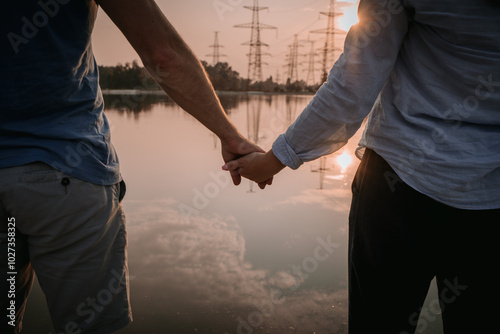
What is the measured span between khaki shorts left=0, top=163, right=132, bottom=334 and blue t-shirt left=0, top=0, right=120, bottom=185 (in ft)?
0.18

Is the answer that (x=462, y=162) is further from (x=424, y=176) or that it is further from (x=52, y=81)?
(x=52, y=81)

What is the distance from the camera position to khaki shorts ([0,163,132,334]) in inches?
40.8

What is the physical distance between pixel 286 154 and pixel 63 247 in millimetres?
786

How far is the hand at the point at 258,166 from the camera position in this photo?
1.46 meters

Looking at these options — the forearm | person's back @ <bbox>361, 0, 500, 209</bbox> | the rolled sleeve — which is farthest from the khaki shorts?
person's back @ <bbox>361, 0, 500, 209</bbox>

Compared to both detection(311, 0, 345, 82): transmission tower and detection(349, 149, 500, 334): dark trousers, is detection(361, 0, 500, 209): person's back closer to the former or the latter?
detection(349, 149, 500, 334): dark trousers

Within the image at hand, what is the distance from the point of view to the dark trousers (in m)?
0.98

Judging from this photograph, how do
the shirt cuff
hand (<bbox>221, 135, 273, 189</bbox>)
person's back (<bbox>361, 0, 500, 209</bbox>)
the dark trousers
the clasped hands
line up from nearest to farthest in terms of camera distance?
person's back (<bbox>361, 0, 500, 209</bbox>) < the dark trousers < the shirt cuff < the clasped hands < hand (<bbox>221, 135, 273, 189</bbox>)

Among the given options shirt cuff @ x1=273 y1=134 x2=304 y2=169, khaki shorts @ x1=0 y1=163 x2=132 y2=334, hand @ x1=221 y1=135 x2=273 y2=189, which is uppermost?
shirt cuff @ x1=273 y1=134 x2=304 y2=169

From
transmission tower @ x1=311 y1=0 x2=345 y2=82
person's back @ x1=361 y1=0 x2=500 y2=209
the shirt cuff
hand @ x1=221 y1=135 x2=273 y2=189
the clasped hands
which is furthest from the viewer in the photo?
transmission tower @ x1=311 y1=0 x2=345 y2=82

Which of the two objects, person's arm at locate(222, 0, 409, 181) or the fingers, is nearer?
person's arm at locate(222, 0, 409, 181)

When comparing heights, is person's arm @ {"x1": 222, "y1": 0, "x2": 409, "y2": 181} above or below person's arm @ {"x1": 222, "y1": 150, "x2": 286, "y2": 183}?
above

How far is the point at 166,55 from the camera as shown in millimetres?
1285

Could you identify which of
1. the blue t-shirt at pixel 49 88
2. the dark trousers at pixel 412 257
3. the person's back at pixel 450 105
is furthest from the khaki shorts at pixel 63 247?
the person's back at pixel 450 105
